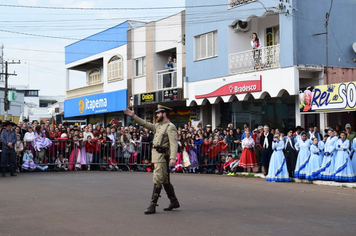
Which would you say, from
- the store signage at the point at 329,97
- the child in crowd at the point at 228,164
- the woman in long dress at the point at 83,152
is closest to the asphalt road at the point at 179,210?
the store signage at the point at 329,97

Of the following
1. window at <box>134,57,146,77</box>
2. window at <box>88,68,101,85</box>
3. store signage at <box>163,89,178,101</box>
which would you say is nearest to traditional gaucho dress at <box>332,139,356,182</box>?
store signage at <box>163,89,178,101</box>

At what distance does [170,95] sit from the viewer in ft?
94.6

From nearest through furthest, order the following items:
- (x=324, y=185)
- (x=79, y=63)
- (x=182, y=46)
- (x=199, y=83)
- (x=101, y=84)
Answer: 1. (x=324, y=185)
2. (x=199, y=83)
3. (x=182, y=46)
4. (x=101, y=84)
5. (x=79, y=63)

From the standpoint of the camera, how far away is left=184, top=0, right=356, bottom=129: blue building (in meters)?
21.4

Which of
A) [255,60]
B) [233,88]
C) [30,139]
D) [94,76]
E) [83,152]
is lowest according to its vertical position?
[83,152]

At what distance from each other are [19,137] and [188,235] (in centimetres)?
1345

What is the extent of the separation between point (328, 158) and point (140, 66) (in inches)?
761

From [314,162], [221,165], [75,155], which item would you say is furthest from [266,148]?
[75,155]

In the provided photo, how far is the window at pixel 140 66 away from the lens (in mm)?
32562

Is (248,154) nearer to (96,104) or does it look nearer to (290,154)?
(290,154)

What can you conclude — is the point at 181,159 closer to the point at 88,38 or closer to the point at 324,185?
the point at 324,185

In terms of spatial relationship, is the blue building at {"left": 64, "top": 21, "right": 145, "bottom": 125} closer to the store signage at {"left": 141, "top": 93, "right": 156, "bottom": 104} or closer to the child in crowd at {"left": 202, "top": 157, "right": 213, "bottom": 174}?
the store signage at {"left": 141, "top": 93, "right": 156, "bottom": 104}

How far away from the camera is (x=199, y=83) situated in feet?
87.5

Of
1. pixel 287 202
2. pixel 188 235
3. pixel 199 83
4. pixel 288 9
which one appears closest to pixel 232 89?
pixel 199 83
